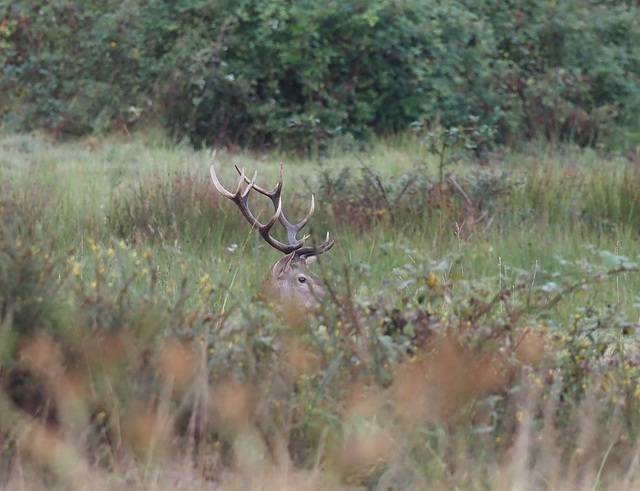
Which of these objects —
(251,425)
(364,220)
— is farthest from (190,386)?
(364,220)

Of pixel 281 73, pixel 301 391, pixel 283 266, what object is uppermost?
pixel 301 391

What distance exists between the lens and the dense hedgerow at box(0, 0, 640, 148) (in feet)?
45.0

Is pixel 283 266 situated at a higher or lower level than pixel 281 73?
higher

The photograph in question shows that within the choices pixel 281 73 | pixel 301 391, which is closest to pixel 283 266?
pixel 301 391

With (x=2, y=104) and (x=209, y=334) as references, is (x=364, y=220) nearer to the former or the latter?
(x=209, y=334)

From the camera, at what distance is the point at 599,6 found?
17.7 metres

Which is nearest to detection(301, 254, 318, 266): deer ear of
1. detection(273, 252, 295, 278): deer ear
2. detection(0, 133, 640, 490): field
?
detection(273, 252, 295, 278): deer ear

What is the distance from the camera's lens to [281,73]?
1388 centimetres

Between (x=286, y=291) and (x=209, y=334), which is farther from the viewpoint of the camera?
(x=286, y=291)

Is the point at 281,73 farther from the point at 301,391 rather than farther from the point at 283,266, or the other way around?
the point at 301,391

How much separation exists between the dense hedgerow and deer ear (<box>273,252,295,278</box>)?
6.43 m

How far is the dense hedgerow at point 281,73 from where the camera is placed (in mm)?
13727

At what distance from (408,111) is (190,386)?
10672 millimetres

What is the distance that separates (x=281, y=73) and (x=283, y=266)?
795cm
